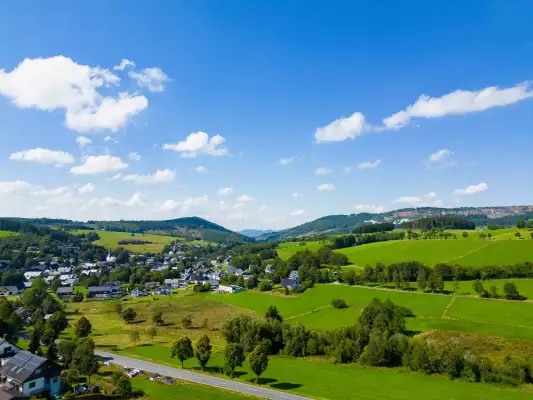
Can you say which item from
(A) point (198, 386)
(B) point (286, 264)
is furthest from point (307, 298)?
(A) point (198, 386)

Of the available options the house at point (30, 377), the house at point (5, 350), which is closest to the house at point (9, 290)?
the house at point (5, 350)

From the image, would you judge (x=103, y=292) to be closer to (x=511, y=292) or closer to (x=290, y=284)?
(x=290, y=284)

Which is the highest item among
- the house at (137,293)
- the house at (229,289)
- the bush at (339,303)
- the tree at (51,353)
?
the tree at (51,353)

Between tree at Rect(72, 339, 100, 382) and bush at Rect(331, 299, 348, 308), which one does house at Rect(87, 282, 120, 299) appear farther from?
tree at Rect(72, 339, 100, 382)

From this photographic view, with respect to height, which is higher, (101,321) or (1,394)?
(1,394)

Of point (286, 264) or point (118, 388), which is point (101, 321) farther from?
point (286, 264)

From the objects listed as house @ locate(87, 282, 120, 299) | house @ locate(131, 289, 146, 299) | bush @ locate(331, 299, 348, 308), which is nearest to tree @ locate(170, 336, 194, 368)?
bush @ locate(331, 299, 348, 308)

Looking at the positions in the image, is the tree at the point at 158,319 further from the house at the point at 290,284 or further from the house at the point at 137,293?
the house at the point at 137,293

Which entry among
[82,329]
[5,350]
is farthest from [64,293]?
[5,350]
